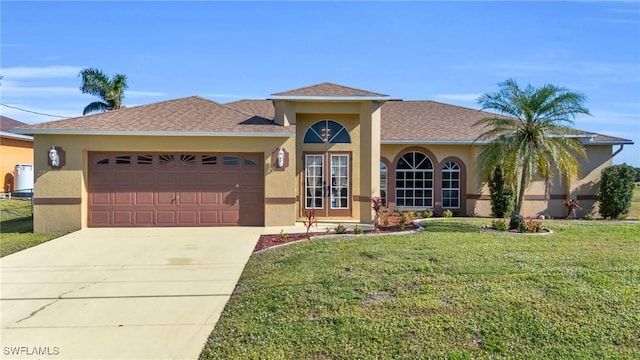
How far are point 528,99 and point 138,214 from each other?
11.6m

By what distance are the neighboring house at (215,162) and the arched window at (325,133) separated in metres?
0.03

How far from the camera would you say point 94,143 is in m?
13.3

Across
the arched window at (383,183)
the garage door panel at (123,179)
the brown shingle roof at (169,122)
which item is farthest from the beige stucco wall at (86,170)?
the arched window at (383,183)

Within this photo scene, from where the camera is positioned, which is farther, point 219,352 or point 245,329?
point 245,329

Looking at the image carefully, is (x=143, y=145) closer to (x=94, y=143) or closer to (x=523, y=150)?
(x=94, y=143)

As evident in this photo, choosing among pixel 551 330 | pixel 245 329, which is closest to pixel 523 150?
pixel 551 330

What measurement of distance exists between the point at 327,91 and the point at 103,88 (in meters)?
21.5

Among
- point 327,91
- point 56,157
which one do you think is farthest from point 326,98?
point 56,157

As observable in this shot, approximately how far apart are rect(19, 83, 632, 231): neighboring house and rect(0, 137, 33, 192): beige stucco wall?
1228 centimetres

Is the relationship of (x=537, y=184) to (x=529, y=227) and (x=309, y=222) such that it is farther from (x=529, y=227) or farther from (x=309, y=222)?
(x=309, y=222)

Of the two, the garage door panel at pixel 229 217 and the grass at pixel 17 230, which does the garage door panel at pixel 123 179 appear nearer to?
the grass at pixel 17 230

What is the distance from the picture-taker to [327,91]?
14.5m

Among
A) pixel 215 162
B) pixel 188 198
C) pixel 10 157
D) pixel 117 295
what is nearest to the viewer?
pixel 117 295

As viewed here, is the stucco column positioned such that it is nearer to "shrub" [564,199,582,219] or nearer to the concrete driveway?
the concrete driveway
